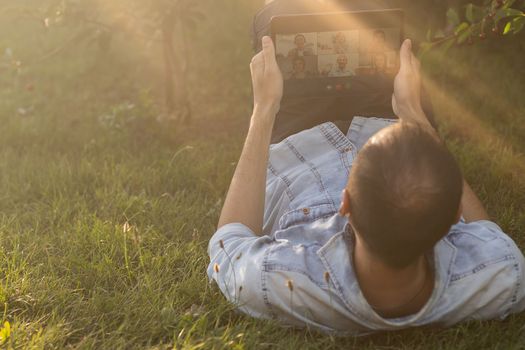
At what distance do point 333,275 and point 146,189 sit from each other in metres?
1.90

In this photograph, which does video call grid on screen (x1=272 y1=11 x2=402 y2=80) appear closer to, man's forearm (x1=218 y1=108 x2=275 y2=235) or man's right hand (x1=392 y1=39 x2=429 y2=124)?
man's right hand (x1=392 y1=39 x2=429 y2=124)

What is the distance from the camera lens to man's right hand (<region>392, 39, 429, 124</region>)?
256 cm

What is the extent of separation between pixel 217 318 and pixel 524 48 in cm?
360

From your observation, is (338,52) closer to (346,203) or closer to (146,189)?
(346,203)

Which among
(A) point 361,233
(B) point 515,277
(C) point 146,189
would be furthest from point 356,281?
(C) point 146,189

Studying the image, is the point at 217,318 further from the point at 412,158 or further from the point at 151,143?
the point at 151,143

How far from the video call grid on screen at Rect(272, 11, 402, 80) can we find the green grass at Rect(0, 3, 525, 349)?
949mm

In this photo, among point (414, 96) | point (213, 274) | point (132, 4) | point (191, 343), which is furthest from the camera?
point (132, 4)

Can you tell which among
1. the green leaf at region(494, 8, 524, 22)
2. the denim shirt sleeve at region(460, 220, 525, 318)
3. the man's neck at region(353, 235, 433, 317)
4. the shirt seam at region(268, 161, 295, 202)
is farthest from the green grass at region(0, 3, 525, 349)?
the green leaf at region(494, 8, 524, 22)

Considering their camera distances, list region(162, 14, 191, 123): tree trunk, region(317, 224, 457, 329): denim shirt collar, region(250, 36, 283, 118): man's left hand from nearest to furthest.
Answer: region(317, 224, 457, 329): denim shirt collar, region(250, 36, 283, 118): man's left hand, region(162, 14, 191, 123): tree trunk

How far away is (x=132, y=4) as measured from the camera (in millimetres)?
4438

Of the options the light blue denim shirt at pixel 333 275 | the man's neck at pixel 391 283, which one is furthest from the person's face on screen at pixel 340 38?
the man's neck at pixel 391 283

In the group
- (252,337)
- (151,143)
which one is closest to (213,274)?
(252,337)

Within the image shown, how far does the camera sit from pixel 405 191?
1734mm
